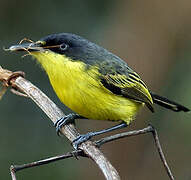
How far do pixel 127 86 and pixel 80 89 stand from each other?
2.58 ft

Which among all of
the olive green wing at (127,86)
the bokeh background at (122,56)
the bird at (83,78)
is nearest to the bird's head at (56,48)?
the bird at (83,78)

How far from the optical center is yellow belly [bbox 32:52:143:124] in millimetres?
3977

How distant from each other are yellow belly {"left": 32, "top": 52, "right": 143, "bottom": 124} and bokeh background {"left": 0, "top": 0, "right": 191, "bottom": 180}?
1770 mm

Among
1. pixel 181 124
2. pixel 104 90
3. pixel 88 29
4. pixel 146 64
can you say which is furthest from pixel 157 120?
pixel 104 90

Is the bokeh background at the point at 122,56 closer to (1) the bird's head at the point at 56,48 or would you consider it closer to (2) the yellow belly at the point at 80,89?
(2) the yellow belly at the point at 80,89

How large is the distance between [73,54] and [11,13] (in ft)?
10.4

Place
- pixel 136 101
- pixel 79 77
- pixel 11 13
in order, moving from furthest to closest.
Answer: pixel 11 13 → pixel 136 101 → pixel 79 77

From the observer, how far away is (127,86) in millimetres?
4641

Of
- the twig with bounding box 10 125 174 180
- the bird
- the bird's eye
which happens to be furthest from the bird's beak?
the twig with bounding box 10 125 174 180

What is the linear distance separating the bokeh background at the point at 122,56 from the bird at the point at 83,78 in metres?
1.51

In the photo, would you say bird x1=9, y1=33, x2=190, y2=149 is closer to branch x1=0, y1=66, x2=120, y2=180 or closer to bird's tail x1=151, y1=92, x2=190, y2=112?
branch x1=0, y1=66, x2=120, y2=180

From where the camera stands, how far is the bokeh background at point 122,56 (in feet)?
20.1

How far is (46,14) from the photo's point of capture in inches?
286

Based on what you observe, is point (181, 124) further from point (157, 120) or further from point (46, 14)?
point (46, 14)
